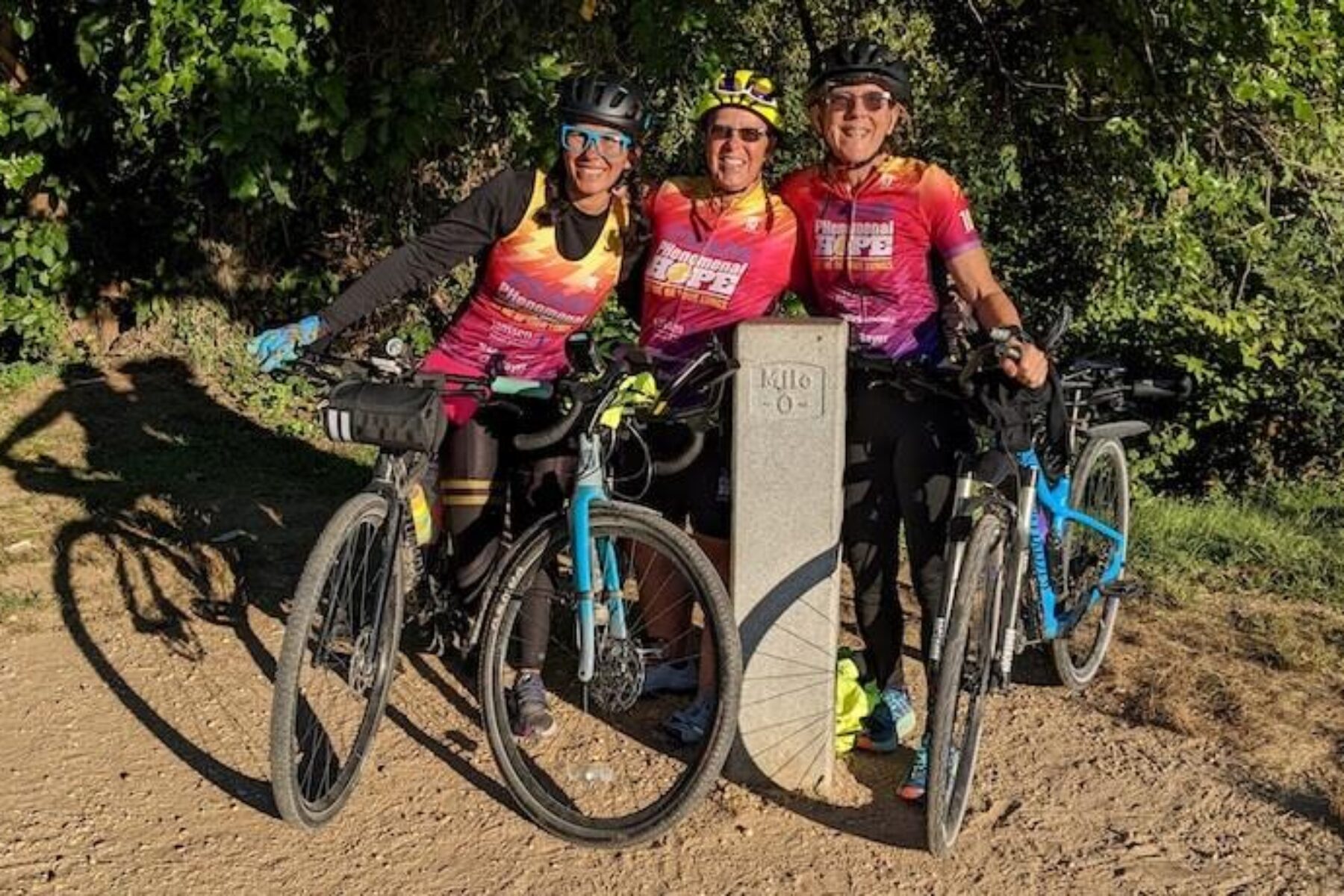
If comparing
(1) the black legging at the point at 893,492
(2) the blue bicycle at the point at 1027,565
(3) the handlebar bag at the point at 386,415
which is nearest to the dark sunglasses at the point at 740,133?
(1) the black legging at the point at 893,492

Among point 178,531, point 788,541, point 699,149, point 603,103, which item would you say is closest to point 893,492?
point 788,541

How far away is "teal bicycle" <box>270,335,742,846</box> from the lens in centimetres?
338

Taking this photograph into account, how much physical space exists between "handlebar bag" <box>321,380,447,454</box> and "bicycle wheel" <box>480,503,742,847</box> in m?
0.41

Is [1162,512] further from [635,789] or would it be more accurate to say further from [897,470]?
[635,789]

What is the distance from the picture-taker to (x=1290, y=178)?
6117 millimetres

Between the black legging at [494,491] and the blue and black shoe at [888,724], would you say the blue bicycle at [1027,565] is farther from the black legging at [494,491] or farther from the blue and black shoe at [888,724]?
the black legging at [494,491]

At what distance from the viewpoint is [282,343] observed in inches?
138

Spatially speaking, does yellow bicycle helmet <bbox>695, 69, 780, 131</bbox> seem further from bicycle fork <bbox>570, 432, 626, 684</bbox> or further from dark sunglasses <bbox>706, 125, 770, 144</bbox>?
bicycle fork <bbox>570, 432, 626, 684</bbox>

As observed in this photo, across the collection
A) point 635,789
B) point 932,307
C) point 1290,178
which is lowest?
point 635,789

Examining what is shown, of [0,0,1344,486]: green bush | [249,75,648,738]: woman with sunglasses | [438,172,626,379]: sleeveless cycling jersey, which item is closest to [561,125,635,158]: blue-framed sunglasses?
[249,75,648,738]: woman with sunglasses

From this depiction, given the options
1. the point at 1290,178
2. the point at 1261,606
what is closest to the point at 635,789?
the point at 1261,606

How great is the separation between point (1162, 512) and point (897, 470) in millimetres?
3066

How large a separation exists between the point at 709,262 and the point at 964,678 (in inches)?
53.7

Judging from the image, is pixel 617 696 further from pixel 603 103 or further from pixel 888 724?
pixel 603 103
